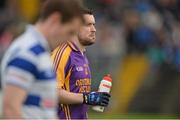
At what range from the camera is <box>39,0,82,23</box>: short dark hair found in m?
5.78

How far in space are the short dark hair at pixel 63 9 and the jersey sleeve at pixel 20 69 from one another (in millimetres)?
322

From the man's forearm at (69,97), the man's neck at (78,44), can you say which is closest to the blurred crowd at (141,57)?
the man's neck at (78,44)

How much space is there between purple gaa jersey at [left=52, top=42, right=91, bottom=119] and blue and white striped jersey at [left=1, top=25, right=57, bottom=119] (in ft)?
6.52

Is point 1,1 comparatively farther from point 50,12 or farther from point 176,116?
point 50,12

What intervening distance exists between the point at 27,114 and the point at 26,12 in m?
17.1

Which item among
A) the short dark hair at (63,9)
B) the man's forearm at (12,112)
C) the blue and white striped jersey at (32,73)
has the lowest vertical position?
the man's forearm at (12,112)

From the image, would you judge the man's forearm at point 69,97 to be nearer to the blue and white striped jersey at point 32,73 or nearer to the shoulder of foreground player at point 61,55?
the shoulder of foreground player at point 61,55

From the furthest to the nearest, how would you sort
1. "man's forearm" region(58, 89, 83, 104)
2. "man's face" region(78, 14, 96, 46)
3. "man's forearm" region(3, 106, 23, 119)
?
1. "man's face" region(78, 14, 96, 46)
2. "man's forearm" region(58, 89, 83, 104)
3. "man's forearm" region(3, 106, 23, 119)

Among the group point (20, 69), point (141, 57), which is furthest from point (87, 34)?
point (141, 57)

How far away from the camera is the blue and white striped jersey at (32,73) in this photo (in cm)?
570

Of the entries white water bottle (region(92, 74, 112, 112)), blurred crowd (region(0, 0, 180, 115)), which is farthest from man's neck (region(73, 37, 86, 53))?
blurred crowd (region(0, 0, 180, 115))

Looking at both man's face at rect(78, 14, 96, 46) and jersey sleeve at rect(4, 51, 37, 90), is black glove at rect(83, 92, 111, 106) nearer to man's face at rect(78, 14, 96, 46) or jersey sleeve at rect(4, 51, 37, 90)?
man's face at rect(78, 14, 96, 46)

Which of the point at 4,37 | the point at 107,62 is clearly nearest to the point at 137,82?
the point at 107,62

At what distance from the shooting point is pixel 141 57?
2009cm
